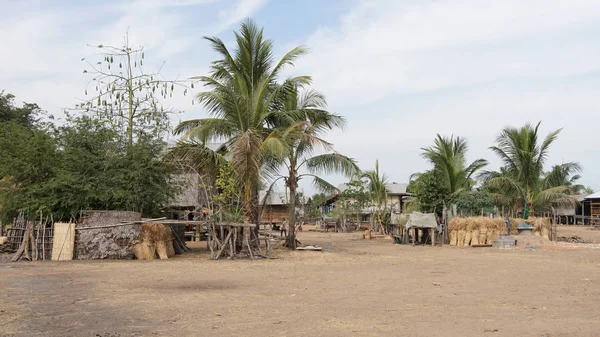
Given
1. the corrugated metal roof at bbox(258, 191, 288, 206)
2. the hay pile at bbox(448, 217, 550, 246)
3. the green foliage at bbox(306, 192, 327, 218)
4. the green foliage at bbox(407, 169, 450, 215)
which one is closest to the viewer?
the corrugated metal roof at bbox(258, 191, 288, 206)

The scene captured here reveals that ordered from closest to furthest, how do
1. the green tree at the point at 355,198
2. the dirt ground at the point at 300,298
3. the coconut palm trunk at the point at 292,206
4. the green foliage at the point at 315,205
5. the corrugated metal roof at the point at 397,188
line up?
the dirt ground at the point at 300,298 → the coconut palm trunk at the point at 292,206 → the green tree at the point at 355,198 → the corrugated metal roof at the point at 397,188 → the green foliage at the point at 315,205

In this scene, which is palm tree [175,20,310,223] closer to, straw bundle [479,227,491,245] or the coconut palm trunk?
the coconut palm trunk

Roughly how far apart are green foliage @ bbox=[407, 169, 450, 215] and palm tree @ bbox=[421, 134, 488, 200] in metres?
0.34

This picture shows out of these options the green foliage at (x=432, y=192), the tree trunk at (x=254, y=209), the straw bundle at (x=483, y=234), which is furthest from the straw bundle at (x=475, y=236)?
the tree trunk at (x=254, y=209)

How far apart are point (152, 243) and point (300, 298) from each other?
Result: 29.8 ft

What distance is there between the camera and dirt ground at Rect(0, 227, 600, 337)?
22.9 ft

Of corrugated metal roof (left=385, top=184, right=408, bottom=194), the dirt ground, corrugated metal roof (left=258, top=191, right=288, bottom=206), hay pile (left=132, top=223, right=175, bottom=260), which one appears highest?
corrugated metal roof (left=385, top=184, right=408, bottom=194)

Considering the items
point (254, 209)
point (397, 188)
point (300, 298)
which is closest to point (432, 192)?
point (254, 209)

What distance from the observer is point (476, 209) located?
1024 inches

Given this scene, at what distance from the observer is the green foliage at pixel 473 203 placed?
1013 inches

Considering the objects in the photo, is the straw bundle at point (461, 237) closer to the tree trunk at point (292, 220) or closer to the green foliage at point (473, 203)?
the green foliage at point (473, 203)

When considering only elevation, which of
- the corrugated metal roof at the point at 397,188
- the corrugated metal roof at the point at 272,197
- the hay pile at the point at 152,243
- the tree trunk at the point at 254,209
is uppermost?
the corrugated metal roof at the point at 397,188

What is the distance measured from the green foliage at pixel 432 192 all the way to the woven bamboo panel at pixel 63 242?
16.4m

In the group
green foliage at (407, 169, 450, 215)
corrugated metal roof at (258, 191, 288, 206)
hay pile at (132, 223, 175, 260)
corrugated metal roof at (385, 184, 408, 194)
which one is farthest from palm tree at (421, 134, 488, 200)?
corrugated metal roof at (385, 184, 408, 194)
